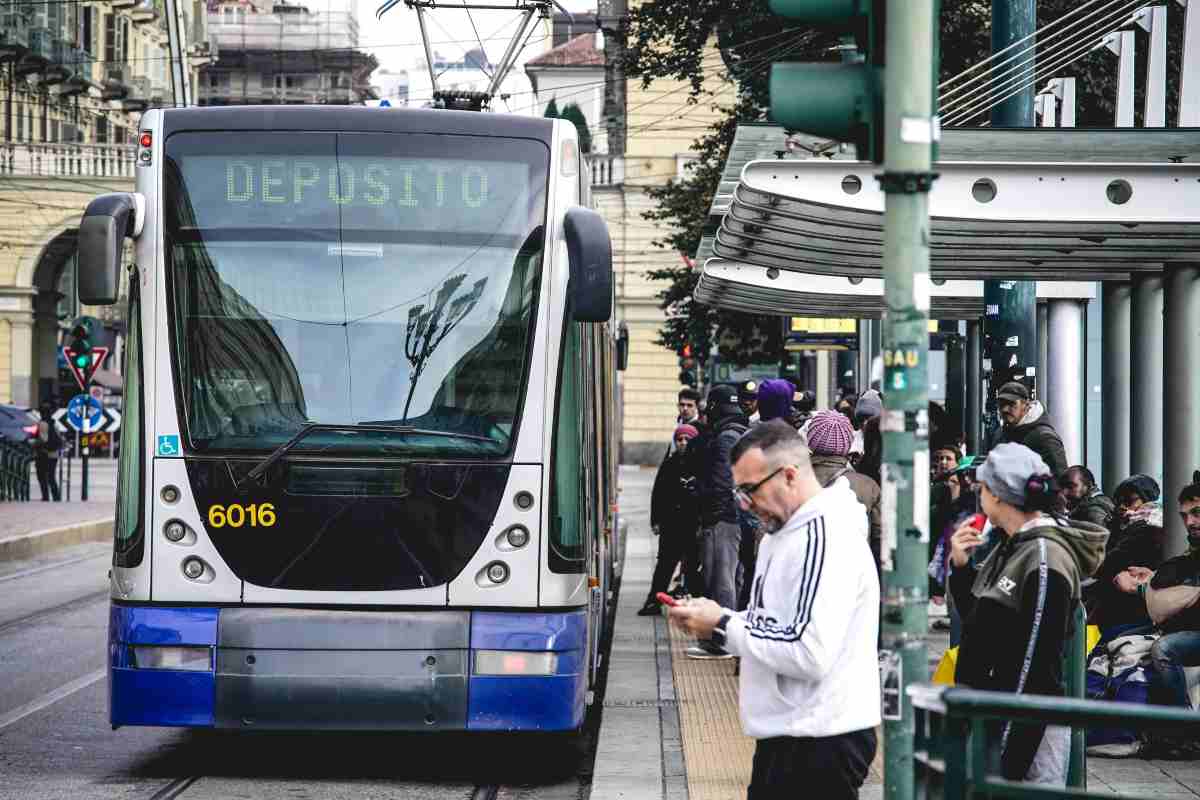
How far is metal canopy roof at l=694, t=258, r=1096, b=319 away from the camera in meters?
14.3

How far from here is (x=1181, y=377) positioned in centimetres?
1027

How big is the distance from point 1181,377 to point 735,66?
13.5 meters

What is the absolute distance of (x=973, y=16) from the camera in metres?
21.6

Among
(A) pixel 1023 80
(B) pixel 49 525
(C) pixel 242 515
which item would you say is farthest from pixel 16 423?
(C) pixel 242 515

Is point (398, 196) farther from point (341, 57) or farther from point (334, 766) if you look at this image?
point (341, 57)

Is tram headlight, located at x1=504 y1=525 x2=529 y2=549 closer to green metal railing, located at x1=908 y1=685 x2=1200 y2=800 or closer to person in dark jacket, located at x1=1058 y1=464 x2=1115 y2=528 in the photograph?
person in dark jacket, located at x1=1058 y1=464 x2=1115 y2=528

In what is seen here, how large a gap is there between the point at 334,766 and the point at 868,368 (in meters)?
13.8

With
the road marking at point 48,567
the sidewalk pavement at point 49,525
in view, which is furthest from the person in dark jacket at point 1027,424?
the sidewalk pavement at point 49,525

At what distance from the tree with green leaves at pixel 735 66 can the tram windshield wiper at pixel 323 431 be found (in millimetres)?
8697

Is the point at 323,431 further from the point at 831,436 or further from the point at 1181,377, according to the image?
the point at 1181,377

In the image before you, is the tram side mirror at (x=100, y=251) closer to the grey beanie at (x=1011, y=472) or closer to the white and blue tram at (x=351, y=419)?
the white and blue tram at (x=351, y=419)

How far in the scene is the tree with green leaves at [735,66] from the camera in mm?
21484

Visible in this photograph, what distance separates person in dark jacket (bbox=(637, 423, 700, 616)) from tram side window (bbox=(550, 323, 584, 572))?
6.12m

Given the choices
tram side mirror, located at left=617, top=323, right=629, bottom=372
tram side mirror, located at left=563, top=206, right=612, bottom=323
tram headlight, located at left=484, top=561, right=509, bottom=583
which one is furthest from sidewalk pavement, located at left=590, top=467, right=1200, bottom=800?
tram side mirror, located at left=617, top=323, right=629, bottom=372
